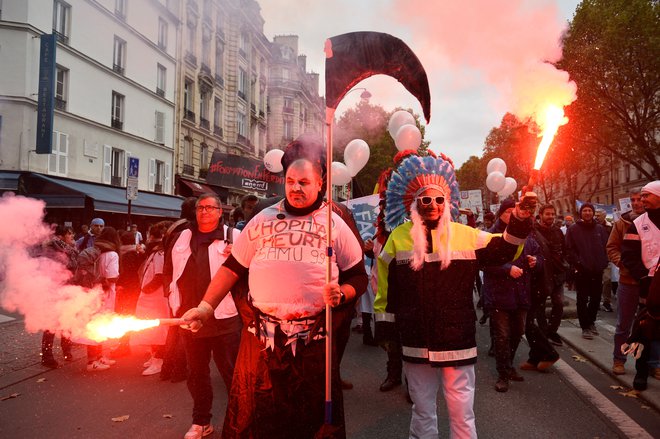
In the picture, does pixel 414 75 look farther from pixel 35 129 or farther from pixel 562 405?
pixel 35 129

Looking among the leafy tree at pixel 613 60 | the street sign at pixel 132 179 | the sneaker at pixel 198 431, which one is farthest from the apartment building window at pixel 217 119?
Result: the sneaker at pixel 198 431

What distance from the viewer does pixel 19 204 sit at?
5.30 meters

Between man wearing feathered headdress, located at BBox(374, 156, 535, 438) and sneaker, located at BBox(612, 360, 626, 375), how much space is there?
11.6 ft

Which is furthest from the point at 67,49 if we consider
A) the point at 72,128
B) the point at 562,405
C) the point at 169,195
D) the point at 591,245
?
the point at 562,405

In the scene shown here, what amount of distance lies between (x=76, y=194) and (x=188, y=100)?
1315 cm

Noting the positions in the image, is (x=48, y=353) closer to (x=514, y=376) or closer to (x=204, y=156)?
(x=514, y=376)

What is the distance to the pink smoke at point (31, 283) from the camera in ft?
13.8

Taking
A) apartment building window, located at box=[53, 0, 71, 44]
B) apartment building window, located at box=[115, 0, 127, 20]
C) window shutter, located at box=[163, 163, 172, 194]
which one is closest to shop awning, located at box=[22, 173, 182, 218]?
window shutter, located at box=[163, 163, 172, 194]

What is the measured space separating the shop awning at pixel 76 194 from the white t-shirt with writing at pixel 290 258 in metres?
17.4

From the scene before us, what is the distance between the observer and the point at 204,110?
102ft

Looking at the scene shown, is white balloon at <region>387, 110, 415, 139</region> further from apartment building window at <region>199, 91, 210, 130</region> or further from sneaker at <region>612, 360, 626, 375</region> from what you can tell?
apartment building window at <region>199, 91, 210, 130</region>

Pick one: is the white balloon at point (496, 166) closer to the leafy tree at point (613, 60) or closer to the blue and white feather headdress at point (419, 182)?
the blue and white feather headdress at point (419, 182)

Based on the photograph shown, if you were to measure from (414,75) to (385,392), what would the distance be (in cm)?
332

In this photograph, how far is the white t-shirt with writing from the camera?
107 inches
